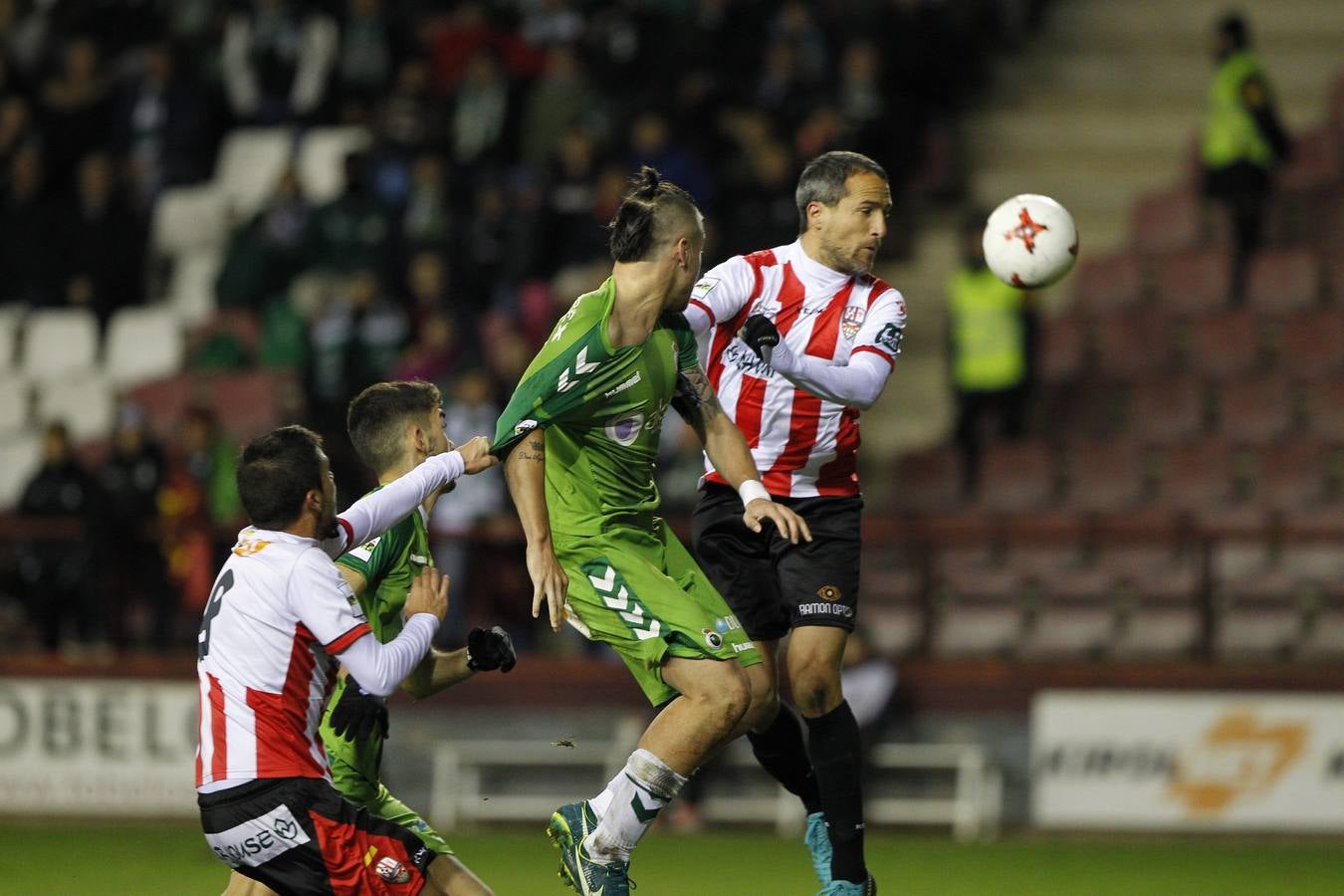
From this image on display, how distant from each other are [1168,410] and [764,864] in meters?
4.48

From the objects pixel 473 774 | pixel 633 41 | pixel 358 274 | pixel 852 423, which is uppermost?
pixel 633 41

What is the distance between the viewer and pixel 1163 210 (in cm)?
1434

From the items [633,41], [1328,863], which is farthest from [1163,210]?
[1328,863]

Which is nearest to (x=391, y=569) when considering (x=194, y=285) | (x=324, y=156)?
(x=194, y=285)

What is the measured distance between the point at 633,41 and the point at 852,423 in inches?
330

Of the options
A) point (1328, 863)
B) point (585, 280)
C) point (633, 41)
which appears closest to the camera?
point (1328, 863)

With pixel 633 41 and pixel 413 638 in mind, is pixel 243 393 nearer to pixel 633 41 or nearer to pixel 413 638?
pixel 633 41

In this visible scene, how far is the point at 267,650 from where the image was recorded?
5793 mm

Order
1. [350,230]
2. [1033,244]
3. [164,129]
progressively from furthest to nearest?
[164,129] → [350,230] → [1033,244]

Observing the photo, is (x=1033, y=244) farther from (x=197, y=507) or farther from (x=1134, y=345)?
(x=197, y=507)

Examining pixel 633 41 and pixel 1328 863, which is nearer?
pixel 1328 863

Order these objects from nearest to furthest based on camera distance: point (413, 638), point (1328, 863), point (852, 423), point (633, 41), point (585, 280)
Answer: point (413, 638) < point (852, 423) < point (1328, 863) < point (585, 280) < point (633, 41)

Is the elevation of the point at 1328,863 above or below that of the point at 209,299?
below

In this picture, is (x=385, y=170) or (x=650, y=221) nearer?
(x=650, y=221)
